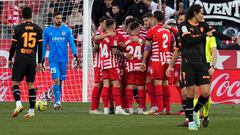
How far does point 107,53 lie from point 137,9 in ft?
21.3

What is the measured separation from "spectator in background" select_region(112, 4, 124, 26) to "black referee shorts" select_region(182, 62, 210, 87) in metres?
10.8

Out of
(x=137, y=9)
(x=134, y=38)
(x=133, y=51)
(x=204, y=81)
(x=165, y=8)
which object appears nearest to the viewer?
(x=204, y=81)

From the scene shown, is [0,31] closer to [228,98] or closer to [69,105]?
[69,105]

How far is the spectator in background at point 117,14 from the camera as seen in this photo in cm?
2606

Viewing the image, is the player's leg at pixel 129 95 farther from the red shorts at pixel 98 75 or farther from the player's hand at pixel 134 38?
the player's hand at pixel 134 38

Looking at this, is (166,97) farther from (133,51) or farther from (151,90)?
(133,51)

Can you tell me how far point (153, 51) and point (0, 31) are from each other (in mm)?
10268

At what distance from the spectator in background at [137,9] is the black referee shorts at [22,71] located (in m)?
8.14

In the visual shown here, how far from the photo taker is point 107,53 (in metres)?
20.1

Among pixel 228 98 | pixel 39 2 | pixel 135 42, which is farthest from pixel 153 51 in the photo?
pixel 39 2

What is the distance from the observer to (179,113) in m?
20.2

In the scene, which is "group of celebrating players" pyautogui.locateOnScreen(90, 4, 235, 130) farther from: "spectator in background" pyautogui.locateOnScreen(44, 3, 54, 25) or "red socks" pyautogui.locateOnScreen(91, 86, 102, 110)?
"spectator in background" pyautogui.locateOnScreen(44, 3, 54, 25)

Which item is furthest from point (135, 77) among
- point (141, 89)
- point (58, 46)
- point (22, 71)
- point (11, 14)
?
point (11, 14)

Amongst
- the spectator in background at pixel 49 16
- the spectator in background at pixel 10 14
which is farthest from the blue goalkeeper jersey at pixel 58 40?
the spectator in background at pixel 10 14
